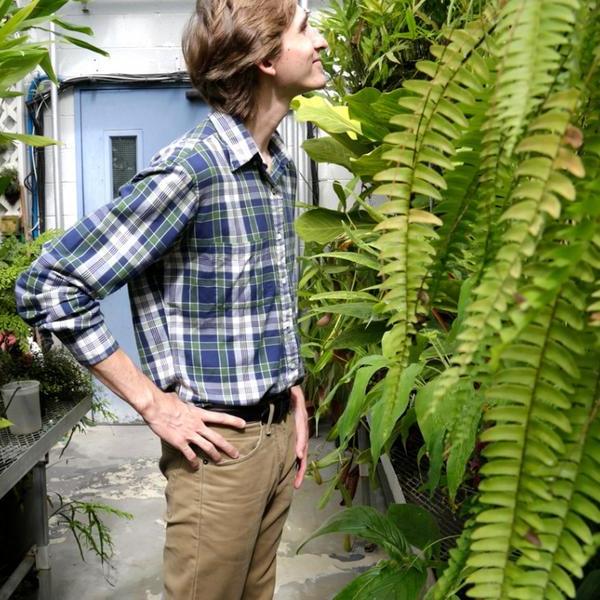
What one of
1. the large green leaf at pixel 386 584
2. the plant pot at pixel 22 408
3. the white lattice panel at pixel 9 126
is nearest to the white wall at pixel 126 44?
the white lattice panel at pixel 9 126

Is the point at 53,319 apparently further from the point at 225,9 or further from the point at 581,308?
the point at 581,308

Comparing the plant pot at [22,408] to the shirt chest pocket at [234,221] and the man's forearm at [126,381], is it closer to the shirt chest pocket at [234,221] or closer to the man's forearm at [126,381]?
the man's forearm at [126,381]

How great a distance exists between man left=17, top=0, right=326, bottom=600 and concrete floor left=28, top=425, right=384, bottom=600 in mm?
965

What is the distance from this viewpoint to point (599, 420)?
31 centimetres

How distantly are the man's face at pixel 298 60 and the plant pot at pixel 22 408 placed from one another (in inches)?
37.6

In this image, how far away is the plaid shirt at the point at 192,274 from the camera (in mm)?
960

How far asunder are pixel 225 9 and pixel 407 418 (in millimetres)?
746

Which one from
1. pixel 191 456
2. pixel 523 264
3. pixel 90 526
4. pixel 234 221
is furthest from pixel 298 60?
pixel 90 526

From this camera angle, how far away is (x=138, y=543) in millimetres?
2217

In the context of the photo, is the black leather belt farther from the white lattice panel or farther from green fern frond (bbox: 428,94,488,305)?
the white lattice panel

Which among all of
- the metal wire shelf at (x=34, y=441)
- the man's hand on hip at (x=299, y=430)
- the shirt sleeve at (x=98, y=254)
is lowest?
the metal wire shelf at (x=34, y=441)

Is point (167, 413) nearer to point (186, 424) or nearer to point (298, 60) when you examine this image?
point (186, 424)

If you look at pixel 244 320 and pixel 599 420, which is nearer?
pixel 599 420

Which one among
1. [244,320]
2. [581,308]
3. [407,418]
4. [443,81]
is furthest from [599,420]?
[244,320]
